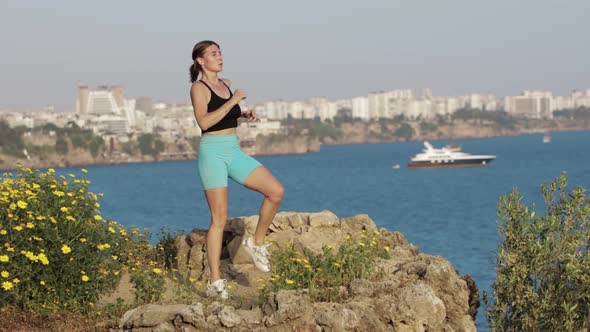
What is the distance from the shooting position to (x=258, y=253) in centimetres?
741

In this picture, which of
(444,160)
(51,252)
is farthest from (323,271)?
(444,160)

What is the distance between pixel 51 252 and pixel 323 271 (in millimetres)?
1977

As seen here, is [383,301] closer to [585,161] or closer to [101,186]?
[101,186]

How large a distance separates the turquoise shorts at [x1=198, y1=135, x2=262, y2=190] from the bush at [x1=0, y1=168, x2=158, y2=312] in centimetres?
98

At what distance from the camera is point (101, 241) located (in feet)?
23.5

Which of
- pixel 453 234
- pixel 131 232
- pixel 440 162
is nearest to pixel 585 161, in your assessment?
pixel 440 162

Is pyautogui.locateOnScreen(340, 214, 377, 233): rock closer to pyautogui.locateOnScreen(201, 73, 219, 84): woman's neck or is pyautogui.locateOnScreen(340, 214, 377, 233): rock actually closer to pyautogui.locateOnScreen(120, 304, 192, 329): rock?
pyautogui.locateOnScreen(201, 73, 219, 84): woman's neck

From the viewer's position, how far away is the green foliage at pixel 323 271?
6586 mm

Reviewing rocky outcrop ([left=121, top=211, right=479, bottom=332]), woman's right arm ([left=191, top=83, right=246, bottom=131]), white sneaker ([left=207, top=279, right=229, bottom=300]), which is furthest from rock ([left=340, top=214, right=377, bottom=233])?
woman's right arm ([left=191, top=83, right=246, bottom=131])

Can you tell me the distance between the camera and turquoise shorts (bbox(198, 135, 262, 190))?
6.82 meters

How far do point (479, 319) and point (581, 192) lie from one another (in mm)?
12552

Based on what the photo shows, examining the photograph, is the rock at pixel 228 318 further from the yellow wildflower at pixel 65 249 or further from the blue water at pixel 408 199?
the blue water at pixel 408 199

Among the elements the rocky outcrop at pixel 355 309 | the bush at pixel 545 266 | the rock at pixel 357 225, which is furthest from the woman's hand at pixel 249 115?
the bush at pixel 545 266

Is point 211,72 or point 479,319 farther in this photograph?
point 479,319
